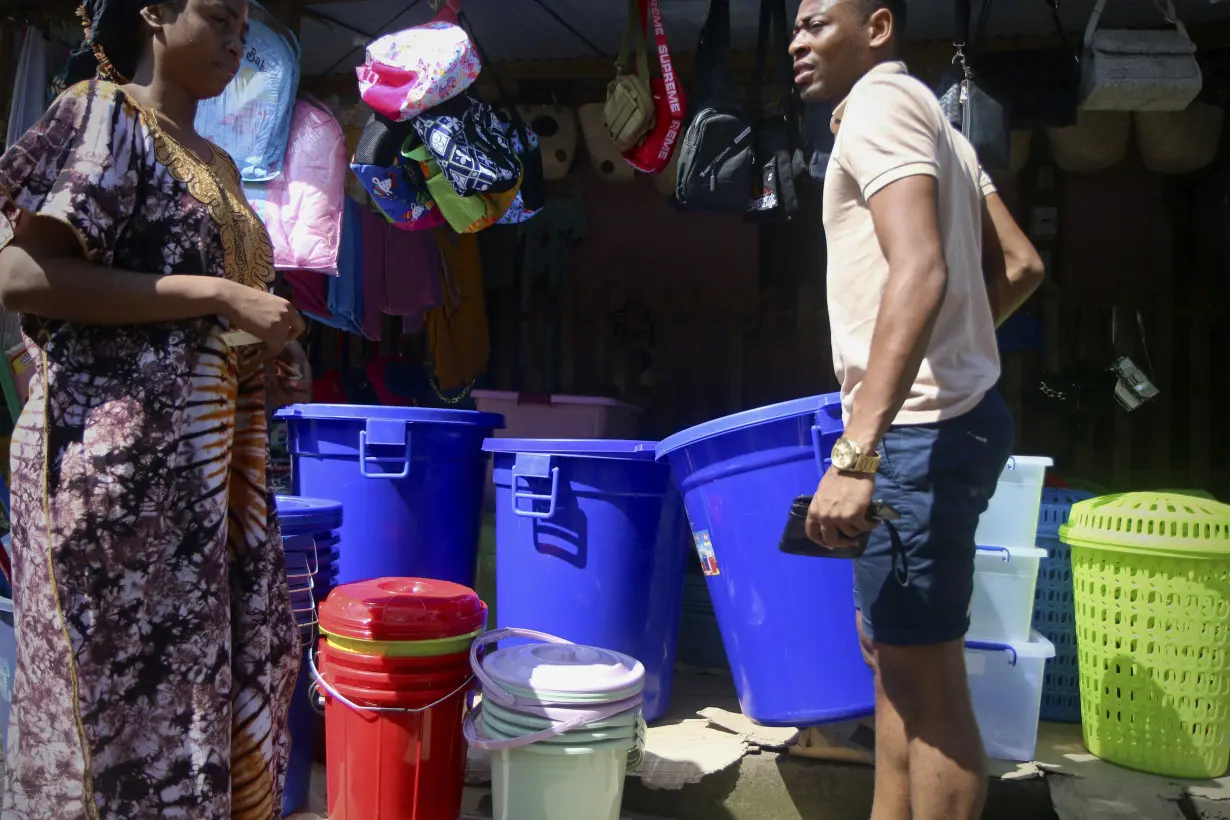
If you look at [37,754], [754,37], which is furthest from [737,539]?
[754,37]

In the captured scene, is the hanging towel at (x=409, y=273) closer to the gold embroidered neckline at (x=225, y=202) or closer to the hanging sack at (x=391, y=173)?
the hanging sack at (x=391, y=173)

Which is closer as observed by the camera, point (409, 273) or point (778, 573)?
point (778, 573)

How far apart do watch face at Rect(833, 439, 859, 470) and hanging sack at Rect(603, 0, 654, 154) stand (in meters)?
2.42

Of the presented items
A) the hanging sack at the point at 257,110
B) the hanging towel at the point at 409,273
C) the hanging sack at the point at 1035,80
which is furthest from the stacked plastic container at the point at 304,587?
the hanging sack at the point at 1035,80

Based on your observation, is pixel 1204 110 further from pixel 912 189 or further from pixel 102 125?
pixel 102 125

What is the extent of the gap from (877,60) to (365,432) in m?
2.00

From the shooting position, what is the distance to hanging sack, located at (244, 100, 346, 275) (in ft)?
12.2

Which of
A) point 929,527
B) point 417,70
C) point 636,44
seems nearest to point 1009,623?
point 929,527

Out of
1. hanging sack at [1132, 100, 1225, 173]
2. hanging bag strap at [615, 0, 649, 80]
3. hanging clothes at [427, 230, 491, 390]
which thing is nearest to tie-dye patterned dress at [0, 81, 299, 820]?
hanging bag strap at [615, 0, 649, 80]

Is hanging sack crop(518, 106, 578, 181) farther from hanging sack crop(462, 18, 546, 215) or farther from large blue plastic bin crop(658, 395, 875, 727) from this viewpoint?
large blue plastic bin crop(658, 395, 875, 727)

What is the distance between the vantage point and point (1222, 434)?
487 cm

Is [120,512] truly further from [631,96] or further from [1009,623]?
[631,96]

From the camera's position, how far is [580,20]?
4535 millimetres

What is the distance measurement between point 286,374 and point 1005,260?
161 centimetres
